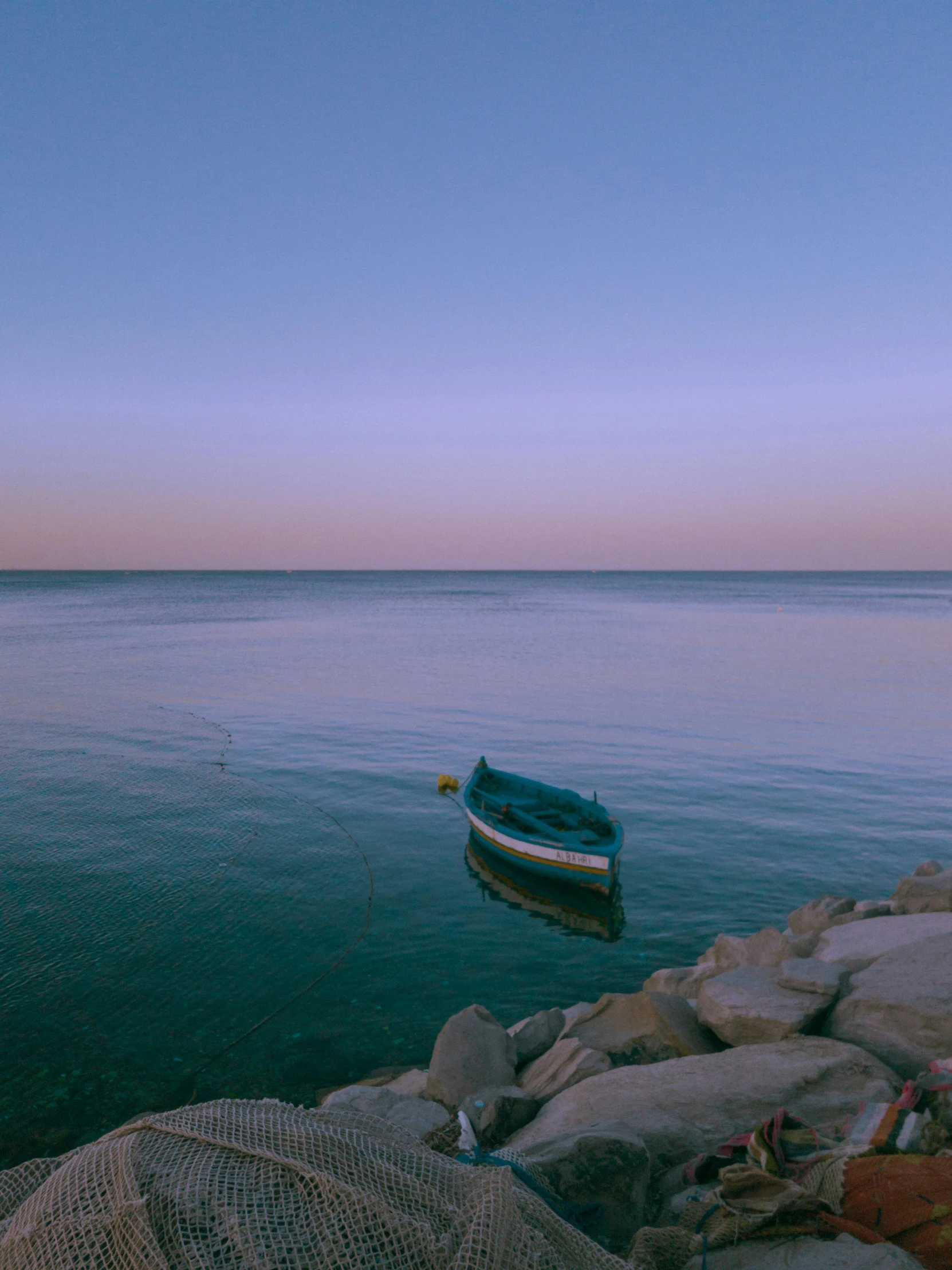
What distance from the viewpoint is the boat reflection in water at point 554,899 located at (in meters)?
14.7

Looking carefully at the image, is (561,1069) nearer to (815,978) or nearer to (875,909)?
(815,978)

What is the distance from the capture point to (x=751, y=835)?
1842 cm

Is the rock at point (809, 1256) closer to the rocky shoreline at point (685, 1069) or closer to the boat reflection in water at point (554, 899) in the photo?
the rocky shoreline at point (685, 1069)

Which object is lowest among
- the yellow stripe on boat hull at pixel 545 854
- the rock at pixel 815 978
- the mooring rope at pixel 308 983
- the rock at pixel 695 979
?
the mooring rope at pixel 308 983

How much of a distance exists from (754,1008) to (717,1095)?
200 centimetres

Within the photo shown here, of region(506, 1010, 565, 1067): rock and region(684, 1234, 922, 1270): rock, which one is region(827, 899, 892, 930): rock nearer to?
region(506, 1010, 565, 1067): rock

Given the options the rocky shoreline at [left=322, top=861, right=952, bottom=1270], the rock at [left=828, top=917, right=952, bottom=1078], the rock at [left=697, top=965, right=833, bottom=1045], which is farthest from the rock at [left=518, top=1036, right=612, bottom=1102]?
the rock at [left=828, top=917, right=952, bottom=1078]

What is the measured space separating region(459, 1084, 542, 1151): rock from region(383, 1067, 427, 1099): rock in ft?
4.56

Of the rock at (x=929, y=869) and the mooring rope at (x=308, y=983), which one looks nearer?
the mooring rope at (x=308, y=983)

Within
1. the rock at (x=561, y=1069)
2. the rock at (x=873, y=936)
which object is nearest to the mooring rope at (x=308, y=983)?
the rock at (x=561, y=1069)

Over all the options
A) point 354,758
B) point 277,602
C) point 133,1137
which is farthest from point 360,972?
point 277,602

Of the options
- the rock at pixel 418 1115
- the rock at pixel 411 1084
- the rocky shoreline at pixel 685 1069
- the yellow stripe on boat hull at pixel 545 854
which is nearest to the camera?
the rocky shoreline at pixel 685 1069

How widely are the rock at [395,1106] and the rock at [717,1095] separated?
3.24ft

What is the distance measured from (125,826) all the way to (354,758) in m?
8.75
